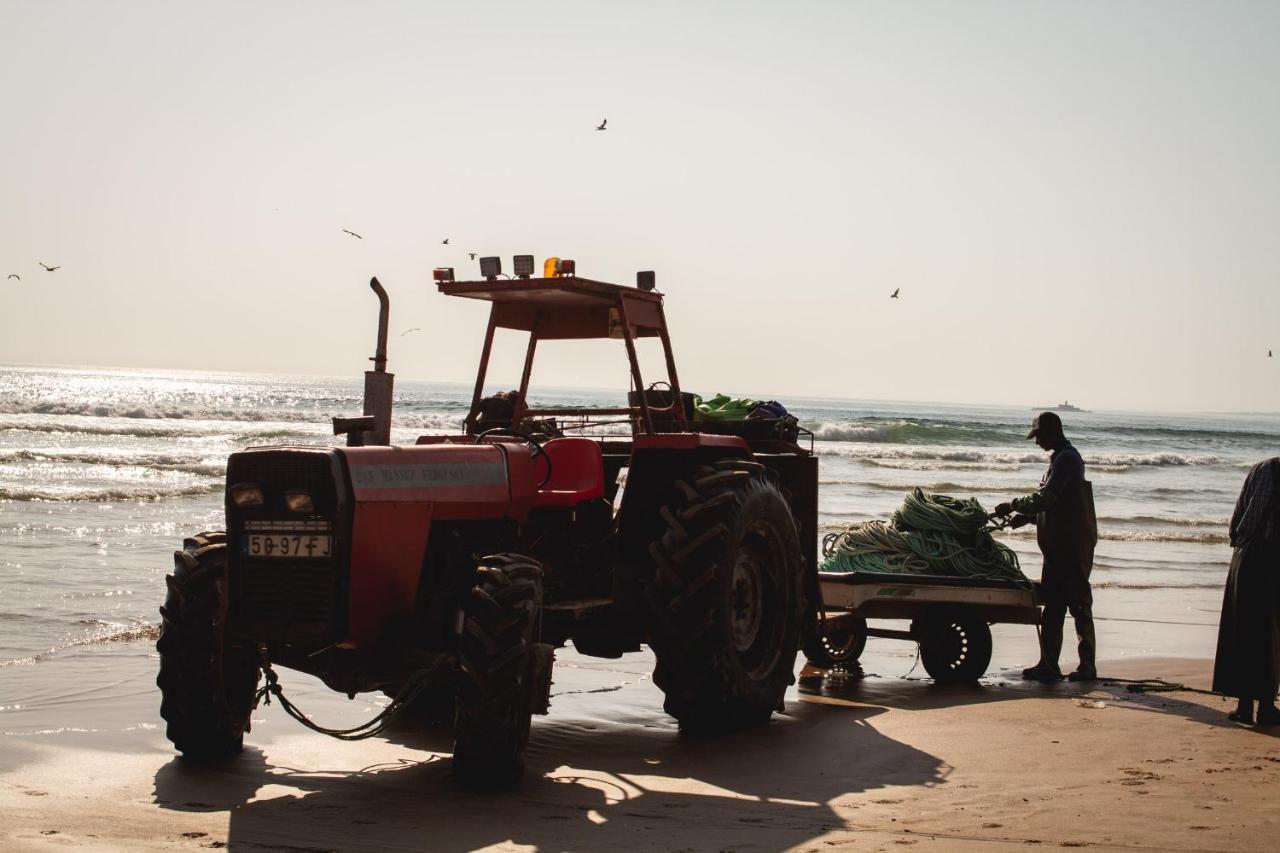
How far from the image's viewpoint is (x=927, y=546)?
976 cm

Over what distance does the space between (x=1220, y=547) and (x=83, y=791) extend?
18.7m

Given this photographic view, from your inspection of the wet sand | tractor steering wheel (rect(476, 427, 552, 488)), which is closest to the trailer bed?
the wet sand

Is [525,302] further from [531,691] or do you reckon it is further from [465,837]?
[465,837]

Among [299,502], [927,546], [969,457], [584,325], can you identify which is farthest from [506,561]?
[969,457]

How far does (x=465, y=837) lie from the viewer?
5.12 meters

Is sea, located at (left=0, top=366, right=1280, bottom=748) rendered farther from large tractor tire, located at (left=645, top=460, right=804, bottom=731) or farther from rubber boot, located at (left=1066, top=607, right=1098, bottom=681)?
large tractor tire, located at (left=645, top=460, right=804, bottom=731)

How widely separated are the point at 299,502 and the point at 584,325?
8.51 ft

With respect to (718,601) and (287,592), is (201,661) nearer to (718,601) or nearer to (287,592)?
(287,592)

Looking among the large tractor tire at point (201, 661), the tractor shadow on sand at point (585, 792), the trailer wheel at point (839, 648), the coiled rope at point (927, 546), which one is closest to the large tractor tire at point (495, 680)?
the tractor shadow on sand at point (585, 792)

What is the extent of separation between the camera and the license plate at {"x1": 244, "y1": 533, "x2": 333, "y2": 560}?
225 inches

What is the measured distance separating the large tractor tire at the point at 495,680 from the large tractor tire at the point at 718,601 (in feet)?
4.57

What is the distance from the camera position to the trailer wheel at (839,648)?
30.9ft

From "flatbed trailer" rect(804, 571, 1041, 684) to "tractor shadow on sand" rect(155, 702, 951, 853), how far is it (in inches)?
56.0

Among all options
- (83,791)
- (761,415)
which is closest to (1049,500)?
(761,415)
